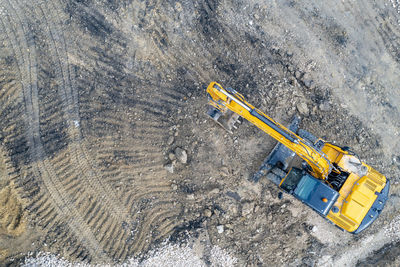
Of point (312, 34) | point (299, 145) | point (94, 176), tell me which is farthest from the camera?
point (312, 34)

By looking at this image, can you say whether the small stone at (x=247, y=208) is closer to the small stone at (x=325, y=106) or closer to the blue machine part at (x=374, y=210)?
the blue machine part at (x=374, y=210)

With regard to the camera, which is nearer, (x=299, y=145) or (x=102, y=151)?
(x=299, y=145)

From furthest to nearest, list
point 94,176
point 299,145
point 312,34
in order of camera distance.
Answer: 1. point 312,34
2. point 94,176
3. point 299,145

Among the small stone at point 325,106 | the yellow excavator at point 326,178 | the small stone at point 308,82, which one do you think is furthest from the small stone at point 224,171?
the small stone at point 308,82

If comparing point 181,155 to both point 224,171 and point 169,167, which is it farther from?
point 224,171

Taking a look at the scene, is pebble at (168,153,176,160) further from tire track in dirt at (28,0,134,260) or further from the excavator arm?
the excavator arm

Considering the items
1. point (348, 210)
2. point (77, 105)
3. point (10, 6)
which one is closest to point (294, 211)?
point (348, 210)

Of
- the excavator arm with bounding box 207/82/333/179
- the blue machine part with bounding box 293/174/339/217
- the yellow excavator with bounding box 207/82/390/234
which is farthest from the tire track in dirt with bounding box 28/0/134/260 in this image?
the blue machine part with bounding box 293/174/339/217

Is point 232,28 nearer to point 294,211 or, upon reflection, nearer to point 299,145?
point 299,145
